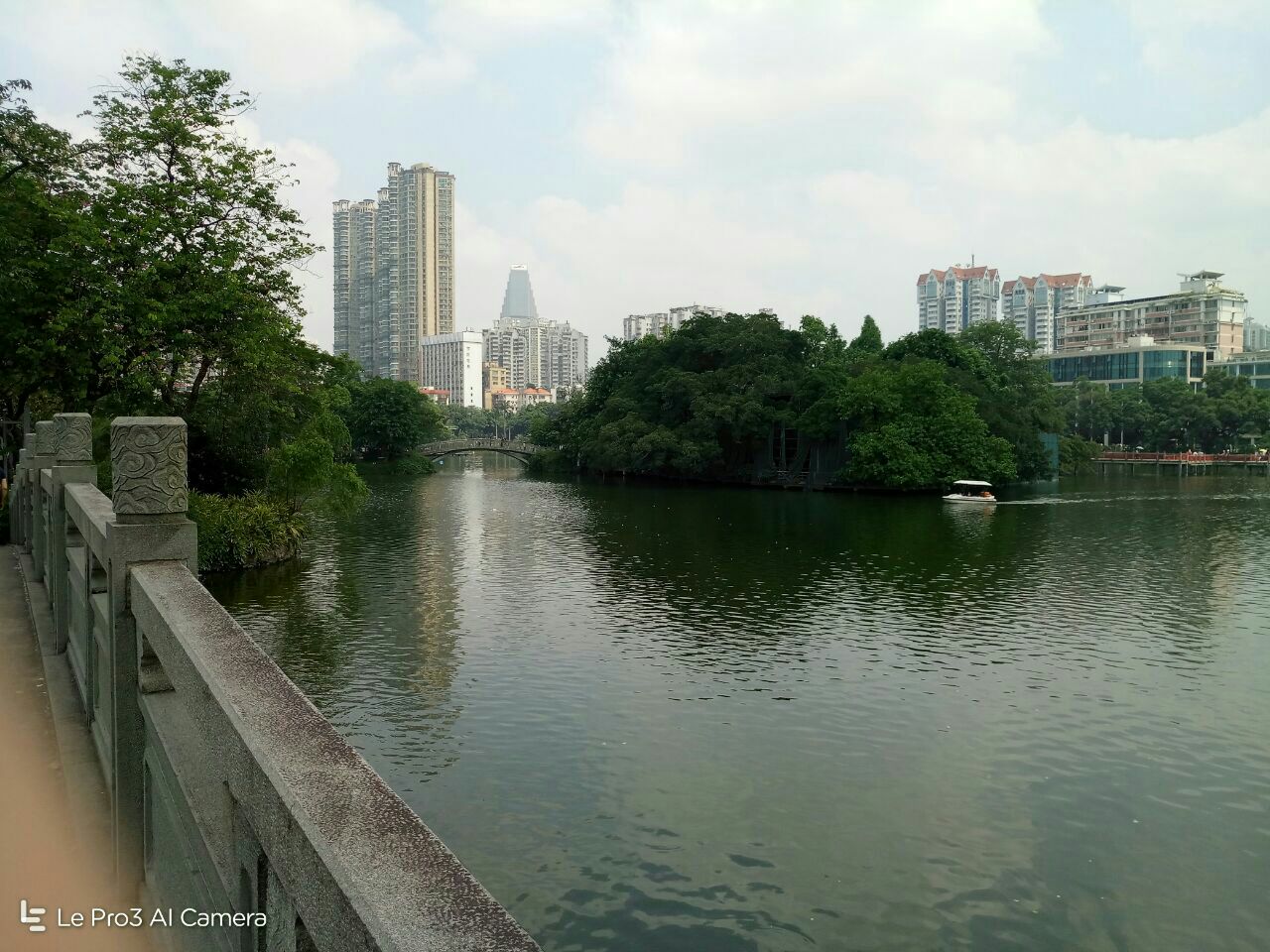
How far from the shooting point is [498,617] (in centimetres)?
1605

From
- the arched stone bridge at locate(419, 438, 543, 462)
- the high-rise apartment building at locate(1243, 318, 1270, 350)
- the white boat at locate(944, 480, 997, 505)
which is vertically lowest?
the white boat at locate(944, 480, 997, 505)

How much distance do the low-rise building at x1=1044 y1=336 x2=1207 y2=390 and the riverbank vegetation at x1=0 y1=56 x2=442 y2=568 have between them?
3124 inches

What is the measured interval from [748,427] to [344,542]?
22.9m

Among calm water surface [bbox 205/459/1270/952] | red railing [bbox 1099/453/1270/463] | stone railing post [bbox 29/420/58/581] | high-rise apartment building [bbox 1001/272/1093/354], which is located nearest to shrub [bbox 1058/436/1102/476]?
red railing [bbox 1099/453/1270/463]

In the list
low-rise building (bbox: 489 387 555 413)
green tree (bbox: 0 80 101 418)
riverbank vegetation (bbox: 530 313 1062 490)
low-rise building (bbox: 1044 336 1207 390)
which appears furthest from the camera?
low-rise building (bbox: 489 387 555 413)

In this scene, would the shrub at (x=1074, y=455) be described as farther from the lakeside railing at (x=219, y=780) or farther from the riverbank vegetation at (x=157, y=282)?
the lakeside railing at (x=219, y=780)

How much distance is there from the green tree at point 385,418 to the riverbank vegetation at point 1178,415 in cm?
4479

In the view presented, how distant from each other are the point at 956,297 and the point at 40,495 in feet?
500

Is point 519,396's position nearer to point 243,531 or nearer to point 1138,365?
point 1138,365

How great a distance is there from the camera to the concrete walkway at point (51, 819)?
3344 millimetres

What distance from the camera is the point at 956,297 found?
485ft

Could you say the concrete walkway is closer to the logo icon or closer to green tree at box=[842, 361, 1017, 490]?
the logo icon

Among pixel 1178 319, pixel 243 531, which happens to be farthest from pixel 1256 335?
pixel 243 531

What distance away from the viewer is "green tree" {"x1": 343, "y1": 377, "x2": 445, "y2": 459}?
57.0 metres
